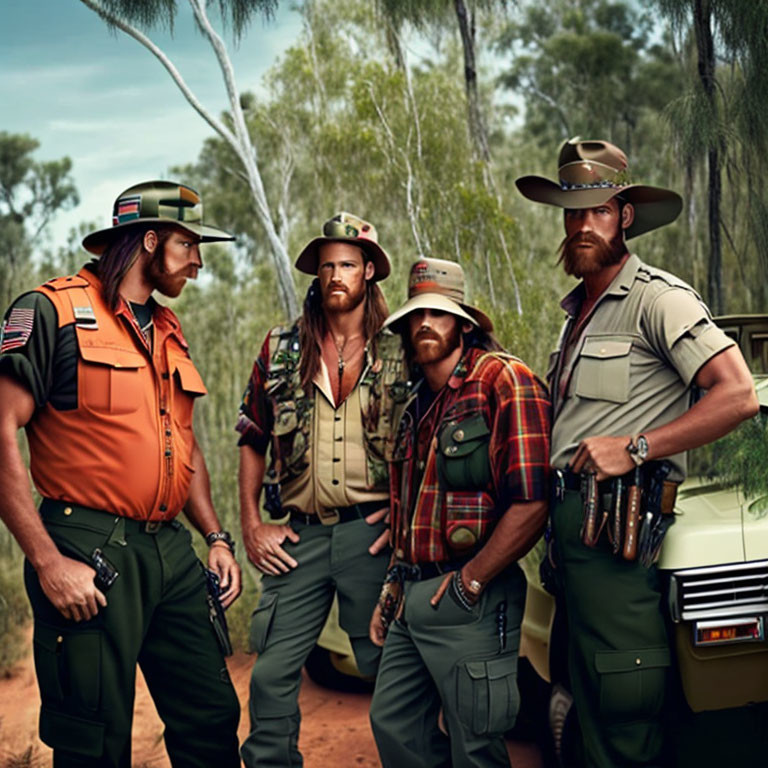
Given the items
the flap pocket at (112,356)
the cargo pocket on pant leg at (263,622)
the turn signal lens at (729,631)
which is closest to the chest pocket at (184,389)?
the flap pocket at (112,356)

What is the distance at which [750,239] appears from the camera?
24.1 ft

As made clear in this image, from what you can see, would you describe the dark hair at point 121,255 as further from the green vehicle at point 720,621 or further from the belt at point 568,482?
the green vehicle at point 720,621

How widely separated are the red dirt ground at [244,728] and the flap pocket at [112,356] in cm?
243

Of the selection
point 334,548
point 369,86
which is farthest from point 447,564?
point 369,86

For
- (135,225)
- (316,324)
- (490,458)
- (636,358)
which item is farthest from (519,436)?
(135,225)

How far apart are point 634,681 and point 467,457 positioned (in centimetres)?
87

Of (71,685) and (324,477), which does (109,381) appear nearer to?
(324,477)

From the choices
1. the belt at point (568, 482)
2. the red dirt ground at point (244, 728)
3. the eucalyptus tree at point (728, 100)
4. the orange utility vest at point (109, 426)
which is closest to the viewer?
the belt at point (568, 482)

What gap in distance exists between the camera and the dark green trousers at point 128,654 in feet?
11.0

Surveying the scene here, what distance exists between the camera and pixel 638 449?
10.2ft

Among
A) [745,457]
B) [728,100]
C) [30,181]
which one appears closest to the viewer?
[745,457]

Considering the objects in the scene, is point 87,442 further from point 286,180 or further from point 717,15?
point 286,180

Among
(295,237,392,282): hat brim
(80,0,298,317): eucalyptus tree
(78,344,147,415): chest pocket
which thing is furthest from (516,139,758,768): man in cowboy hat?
(80,0,298,317): eucalyptus tree

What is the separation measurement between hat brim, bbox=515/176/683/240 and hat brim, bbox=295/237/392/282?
0.61 metres
